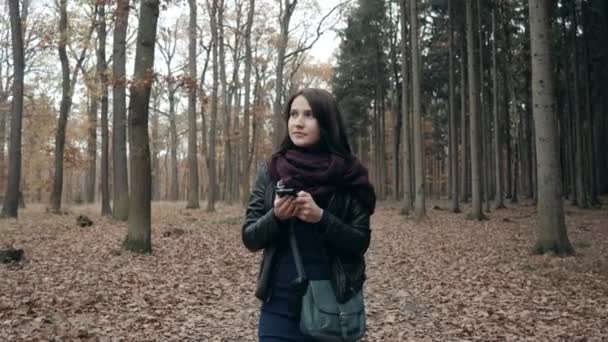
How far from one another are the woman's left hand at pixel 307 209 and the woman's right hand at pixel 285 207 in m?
0.02

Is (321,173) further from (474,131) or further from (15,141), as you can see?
(15,141)

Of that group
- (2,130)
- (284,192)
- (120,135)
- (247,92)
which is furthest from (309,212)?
(2,130)

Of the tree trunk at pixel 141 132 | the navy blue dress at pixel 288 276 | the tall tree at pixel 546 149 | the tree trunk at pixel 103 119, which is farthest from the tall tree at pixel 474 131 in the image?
the navy blue dress at pixel 288 276

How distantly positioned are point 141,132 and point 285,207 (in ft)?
30.3

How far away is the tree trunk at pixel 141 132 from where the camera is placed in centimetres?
1056

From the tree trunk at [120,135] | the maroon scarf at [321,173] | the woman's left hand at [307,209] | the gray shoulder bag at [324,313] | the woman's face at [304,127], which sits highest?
the tree trunk at [120,135]

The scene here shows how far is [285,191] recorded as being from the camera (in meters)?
2.12

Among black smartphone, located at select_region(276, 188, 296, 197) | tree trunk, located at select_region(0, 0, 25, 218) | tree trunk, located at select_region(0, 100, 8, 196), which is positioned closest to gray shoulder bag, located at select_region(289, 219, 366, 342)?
black smartphone, located at select_region(276, 188, 296, 197)

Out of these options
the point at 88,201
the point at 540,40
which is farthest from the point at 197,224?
the point at 88,201

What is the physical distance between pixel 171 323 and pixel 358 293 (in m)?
4.89

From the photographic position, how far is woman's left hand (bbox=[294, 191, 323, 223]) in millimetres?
2141

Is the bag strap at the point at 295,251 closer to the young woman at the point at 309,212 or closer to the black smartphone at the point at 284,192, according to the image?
the young woman at the point at 309,212

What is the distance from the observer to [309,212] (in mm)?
2154

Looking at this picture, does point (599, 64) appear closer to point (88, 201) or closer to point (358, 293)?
point (358, 293)
